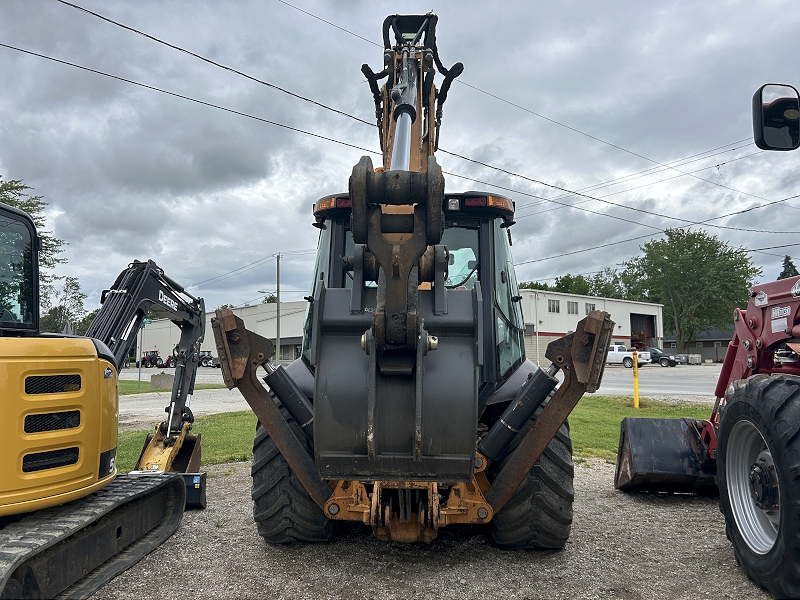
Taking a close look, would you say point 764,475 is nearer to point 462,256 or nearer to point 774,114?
point 774,114

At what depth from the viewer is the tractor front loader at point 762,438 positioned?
127 inches

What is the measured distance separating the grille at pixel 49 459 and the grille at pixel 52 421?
0.14 m

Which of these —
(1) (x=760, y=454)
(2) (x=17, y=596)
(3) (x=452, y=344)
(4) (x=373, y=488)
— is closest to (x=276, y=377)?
(4) (x=373, y=488)

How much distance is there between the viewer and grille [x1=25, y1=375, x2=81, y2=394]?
134 inches

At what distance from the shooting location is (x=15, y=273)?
3973 millimetres

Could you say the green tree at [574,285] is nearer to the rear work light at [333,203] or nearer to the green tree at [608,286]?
the green tree at [608,286]

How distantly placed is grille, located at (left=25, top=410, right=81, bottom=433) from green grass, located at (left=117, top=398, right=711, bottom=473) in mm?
4773

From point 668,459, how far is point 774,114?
3457 mm

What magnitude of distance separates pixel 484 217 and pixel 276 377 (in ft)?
6.47

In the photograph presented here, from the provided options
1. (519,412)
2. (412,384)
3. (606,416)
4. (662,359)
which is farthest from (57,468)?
(662,359)

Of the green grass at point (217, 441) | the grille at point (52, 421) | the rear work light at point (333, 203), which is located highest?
the rear work light at point (333, 203)

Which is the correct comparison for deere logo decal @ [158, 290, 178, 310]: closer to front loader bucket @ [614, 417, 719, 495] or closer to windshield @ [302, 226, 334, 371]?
windshield @ [302, 226, 334, 371]

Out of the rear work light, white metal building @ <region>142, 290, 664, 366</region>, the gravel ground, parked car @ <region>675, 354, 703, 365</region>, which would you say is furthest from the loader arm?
parked car @ <region>675, 354, 703, 365</region>

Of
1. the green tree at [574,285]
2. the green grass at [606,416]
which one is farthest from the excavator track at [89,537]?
the green tree at [574,285]
